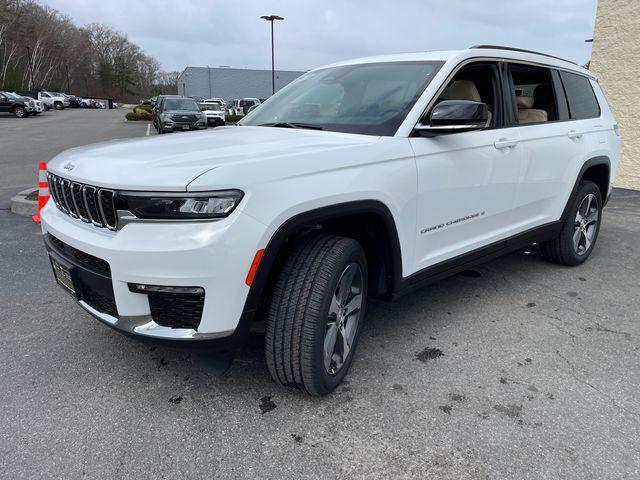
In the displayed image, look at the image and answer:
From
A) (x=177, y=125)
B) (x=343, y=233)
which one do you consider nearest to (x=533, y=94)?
(x=343, y=233)

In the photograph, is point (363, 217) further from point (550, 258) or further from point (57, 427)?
point (550, 258)

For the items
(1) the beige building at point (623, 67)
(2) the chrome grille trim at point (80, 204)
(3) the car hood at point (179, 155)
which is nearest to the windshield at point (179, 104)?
(1) the beige building at point (623, 67)

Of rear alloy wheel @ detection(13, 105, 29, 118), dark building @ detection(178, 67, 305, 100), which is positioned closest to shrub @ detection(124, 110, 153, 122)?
rear alloy wheel @ detection(13, 105, 29, 118)

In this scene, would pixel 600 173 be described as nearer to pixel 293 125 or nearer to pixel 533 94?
pixel 533 94

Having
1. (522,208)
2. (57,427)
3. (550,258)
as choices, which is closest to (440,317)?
(522,208)

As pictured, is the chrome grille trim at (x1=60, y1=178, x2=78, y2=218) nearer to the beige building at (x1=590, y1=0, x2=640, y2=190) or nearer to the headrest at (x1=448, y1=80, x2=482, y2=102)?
the headrest at (x1=448, y1=80, x2=482, y2=102)

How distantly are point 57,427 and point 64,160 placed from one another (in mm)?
1371

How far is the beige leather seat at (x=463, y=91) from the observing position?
335 cm

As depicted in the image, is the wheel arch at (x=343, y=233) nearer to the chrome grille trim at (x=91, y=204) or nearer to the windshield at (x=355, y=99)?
the windshield at (x=355, y=99)

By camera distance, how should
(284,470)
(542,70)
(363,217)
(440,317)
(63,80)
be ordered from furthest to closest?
(63,80)
(542,70)
(440,317)
(363,217)
(284,470)

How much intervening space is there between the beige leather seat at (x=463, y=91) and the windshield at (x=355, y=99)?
214 millimetres

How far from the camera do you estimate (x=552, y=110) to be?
4.36 m

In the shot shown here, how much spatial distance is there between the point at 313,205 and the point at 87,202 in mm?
1059

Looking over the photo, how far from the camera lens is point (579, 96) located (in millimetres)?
4723
